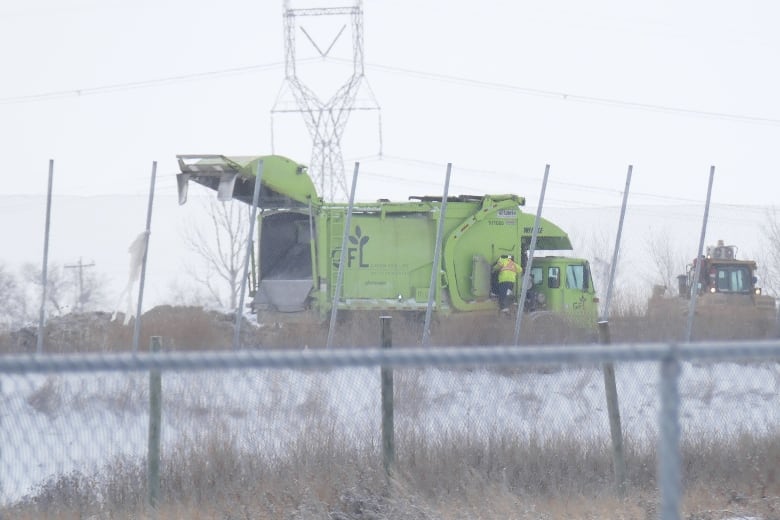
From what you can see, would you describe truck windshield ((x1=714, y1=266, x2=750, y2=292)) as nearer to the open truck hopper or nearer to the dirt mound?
the open truck hopper

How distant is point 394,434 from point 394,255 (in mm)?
14323

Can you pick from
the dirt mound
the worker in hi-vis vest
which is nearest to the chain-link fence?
the dirt mound

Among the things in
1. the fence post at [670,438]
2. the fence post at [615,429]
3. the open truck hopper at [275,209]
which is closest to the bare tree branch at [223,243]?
the open truck hopper at [275,209]

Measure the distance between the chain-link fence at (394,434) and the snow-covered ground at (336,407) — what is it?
0.05 feet

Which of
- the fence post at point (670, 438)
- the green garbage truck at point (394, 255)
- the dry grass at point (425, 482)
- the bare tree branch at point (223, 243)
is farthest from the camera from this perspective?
the bare tree branch at point (223, 243)

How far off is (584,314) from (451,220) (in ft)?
11.0

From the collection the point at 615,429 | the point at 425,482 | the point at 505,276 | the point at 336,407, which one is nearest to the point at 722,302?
the point at 505,276

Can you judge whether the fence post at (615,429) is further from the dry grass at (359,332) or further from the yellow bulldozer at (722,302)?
the yellow bulldozer at (722,302)

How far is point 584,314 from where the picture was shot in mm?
22078

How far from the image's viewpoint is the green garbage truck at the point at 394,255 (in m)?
22.6

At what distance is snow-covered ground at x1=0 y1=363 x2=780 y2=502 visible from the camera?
17.1 ft

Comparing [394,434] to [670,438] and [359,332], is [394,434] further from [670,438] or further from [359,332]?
[359,332]

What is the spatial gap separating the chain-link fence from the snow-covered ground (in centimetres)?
1

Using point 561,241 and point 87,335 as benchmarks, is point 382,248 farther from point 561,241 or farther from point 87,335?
point 87,335
